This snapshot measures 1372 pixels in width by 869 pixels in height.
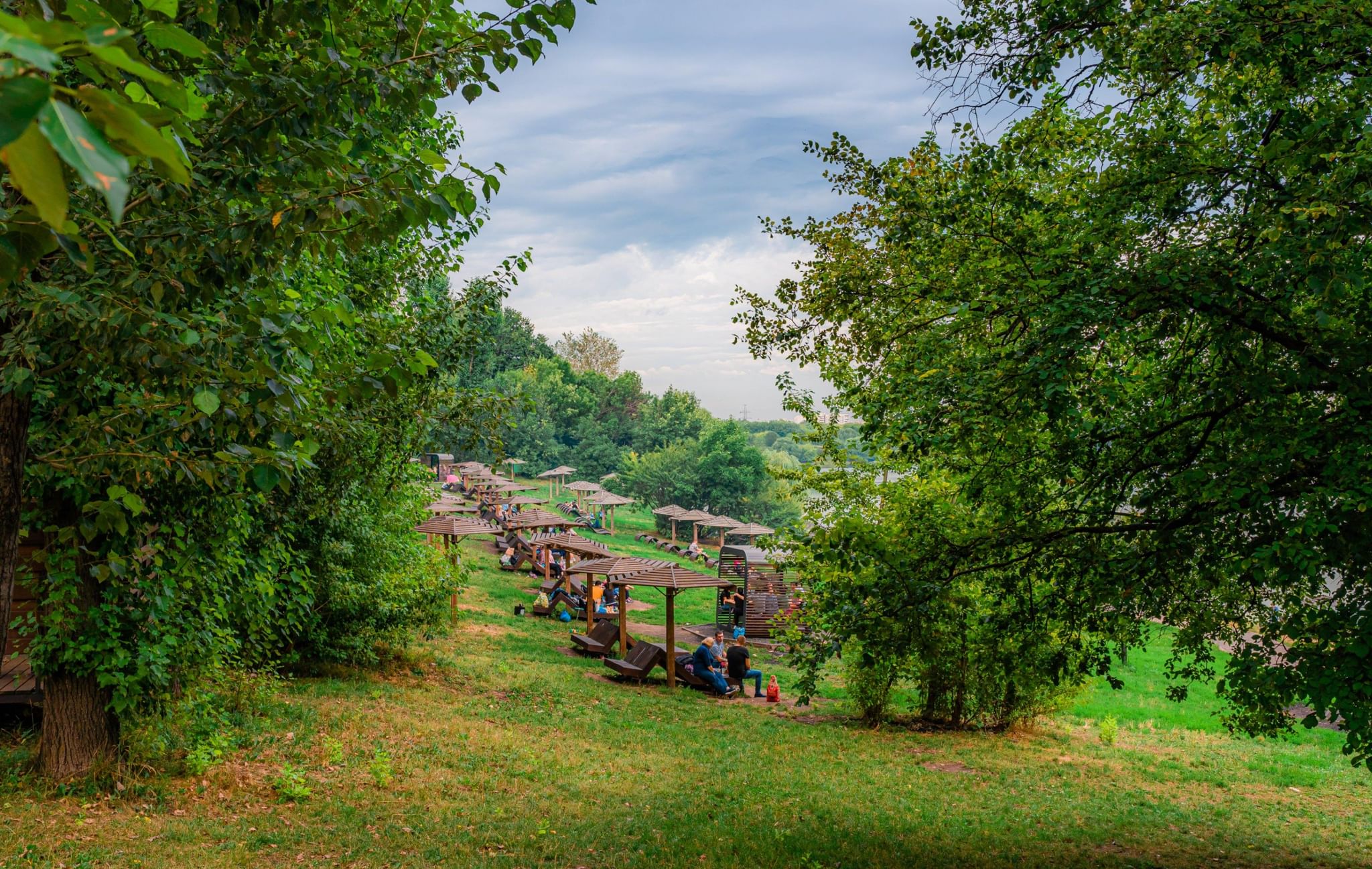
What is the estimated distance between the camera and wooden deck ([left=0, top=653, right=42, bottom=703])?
752 cm

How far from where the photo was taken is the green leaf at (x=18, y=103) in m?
0.91

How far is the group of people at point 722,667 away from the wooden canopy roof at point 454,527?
7.41m

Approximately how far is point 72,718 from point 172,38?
7.16 metres

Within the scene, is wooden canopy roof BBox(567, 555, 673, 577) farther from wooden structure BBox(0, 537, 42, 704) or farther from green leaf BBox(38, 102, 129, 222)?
green leaf BBox(38, 102, 129, 222)

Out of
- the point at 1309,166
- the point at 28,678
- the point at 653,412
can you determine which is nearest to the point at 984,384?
the point at 1309,166

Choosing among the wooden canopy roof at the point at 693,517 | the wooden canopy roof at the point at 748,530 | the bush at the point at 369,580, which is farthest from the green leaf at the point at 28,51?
the wooden canopy roof at the point at 693,517

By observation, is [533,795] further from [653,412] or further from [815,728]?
[653,412]

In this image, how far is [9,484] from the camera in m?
3.18

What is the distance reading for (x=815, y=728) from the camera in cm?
1352

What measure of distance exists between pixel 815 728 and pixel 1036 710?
167 inches

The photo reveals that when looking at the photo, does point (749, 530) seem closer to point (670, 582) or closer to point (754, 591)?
point (754, 591)

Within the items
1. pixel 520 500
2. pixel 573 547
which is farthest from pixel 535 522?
pixel 520 500

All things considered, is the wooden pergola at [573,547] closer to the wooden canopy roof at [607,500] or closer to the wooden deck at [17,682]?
the wooden deck at [17,682]

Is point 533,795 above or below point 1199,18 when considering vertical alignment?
below
